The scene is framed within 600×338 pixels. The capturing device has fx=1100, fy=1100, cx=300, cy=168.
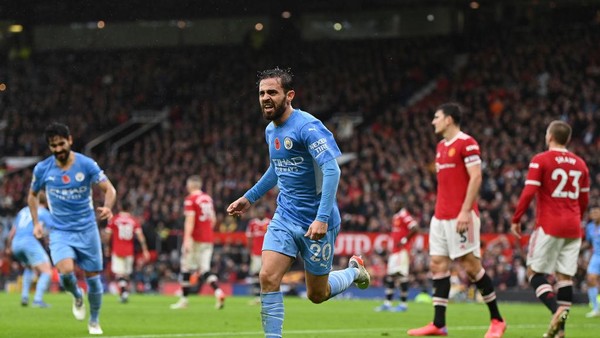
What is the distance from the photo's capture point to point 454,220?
42.5 ft

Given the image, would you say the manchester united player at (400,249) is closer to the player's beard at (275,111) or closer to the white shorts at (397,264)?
the white shorts at (397,264)

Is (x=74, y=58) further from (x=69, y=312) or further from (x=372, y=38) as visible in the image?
(x=69, y=312)

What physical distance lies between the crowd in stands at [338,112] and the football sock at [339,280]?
16146mm

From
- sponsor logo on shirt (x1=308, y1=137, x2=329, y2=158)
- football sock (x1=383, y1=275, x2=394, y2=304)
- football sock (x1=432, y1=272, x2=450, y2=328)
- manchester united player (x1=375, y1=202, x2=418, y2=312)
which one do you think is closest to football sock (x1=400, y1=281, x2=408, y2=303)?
manchester united player (x1=375, y1=202, x2=418, y2=312)

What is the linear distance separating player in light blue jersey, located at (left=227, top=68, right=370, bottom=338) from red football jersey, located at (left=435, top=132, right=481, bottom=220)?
3.53m

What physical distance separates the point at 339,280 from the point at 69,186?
472 cm

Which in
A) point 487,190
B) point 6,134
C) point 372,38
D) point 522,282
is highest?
point 372,38

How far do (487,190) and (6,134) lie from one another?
22893 millimetres

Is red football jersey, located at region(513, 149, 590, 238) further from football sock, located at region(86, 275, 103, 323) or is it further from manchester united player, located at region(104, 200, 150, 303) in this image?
manchester united player, located at region(104, 200, 150, 303)

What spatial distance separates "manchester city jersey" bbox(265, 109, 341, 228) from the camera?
9531 mm

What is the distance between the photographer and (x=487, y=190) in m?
30.8

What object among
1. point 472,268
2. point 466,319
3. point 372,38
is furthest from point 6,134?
point 472,268

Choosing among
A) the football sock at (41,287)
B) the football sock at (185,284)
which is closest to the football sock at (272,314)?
the football sock at (185,284)

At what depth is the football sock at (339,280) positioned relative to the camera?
33.1ft
